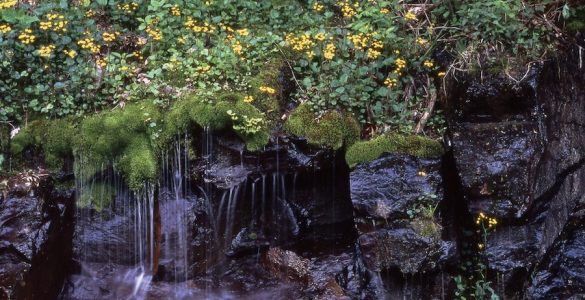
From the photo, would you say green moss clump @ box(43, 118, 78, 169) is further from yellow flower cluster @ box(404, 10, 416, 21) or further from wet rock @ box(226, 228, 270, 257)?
yellow flower cluster @ box(404, 10, 416, 21)

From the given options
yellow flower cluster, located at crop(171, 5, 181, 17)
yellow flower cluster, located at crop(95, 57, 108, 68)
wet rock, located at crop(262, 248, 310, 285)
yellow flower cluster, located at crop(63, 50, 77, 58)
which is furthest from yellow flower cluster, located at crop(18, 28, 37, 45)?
wet rock, located at crop(262, 248, 310, 285)

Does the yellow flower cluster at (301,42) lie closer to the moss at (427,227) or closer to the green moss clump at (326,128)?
the green moss clump at (326,128)

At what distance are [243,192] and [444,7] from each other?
3.19 m

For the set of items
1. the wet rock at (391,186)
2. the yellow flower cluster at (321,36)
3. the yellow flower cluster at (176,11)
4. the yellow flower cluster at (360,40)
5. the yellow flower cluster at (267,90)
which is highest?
the yellow flower cluster at (176,11)

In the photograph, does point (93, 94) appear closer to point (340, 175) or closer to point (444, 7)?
point (340, 175)

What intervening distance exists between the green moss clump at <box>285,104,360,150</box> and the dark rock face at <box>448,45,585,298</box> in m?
1.05

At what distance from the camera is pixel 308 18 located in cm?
647

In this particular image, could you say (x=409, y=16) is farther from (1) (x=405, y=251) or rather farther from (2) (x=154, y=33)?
(2) (x=154, y=33)

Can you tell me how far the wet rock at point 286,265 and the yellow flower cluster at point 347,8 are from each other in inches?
119

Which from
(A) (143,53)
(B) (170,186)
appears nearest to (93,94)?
(A) (143,53)

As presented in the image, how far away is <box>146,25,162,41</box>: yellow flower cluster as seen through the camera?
621cm

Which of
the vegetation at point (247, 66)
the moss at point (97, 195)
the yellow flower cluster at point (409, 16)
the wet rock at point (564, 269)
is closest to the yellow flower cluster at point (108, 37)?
the vegetation at point (247, 66)

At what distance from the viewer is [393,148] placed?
529 centimetres

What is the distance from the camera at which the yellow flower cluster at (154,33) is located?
6207mm
